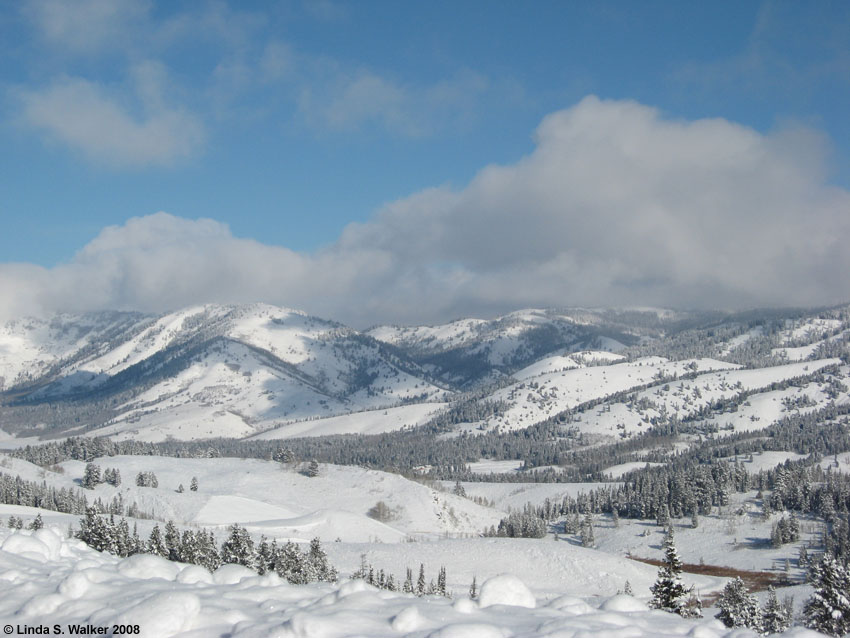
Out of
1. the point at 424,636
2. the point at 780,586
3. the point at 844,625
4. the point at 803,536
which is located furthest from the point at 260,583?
the point at 803,536

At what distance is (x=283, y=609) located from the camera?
51.0 feet

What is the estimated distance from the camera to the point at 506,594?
17188 millimetres

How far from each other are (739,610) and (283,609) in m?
64.8

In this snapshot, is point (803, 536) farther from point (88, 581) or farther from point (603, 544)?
point (88, 581)

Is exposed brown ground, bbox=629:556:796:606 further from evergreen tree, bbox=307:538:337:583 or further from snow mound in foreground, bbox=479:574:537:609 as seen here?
snow mound in foreground, bbox=479:574:537:609

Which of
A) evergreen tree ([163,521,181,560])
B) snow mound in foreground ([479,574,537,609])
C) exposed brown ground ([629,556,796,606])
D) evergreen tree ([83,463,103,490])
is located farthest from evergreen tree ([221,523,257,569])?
evergreen tree ([83,463,103,490])

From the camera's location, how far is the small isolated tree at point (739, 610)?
61688 millimetres

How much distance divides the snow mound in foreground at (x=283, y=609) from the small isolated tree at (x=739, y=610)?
51.7 meters

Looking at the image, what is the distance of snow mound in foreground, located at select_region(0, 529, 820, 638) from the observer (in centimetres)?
1365

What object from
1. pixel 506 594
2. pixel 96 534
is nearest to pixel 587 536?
pixel 96 534

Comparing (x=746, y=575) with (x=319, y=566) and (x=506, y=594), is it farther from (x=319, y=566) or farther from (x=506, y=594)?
(x=506, y=594)

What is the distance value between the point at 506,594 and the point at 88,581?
35.0 ft

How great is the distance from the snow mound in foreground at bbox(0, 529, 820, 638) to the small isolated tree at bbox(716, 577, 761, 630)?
170ft

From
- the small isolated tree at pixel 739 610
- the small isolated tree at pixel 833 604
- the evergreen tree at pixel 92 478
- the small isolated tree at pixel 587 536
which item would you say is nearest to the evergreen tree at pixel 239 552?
the small isolated tree at pixel 739 610
